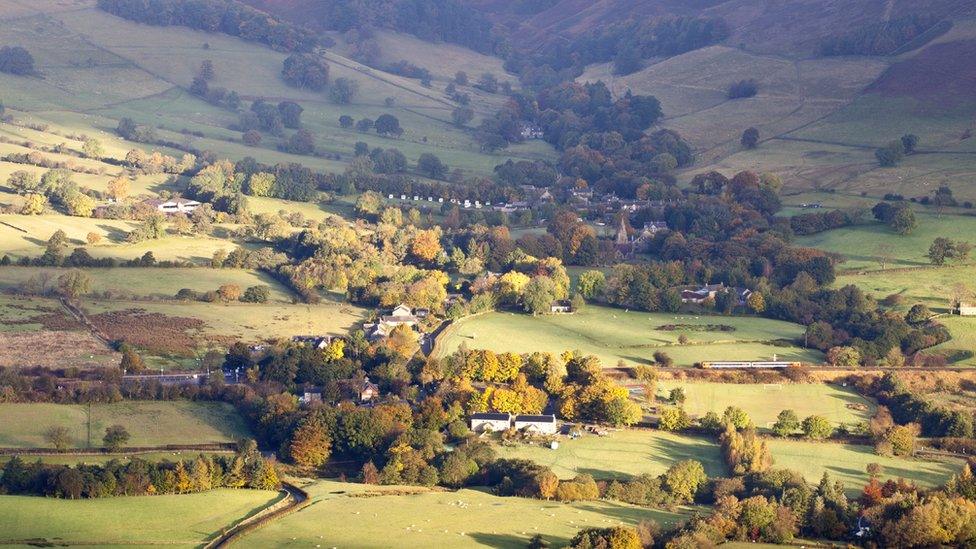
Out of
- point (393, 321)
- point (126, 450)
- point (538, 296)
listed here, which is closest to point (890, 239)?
point (538, 296)

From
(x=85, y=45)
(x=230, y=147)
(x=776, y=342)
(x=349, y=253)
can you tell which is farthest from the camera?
(x=85, y=45)

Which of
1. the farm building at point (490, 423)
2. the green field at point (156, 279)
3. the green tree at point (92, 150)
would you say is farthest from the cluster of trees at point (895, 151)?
the farm building at point (490, 423)

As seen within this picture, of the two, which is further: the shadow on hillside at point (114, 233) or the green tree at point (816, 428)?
the shadow on hillside at point (114, 233)

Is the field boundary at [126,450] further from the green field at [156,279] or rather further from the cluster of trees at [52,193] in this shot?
the cluster of trees at [52,193]

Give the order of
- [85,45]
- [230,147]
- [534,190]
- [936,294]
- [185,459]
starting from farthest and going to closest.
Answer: [85,45], [230,147], [534,190], [936,294], [185,459]

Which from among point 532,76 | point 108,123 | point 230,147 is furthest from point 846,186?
point 532,76

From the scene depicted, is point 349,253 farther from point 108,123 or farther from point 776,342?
point 108,123
